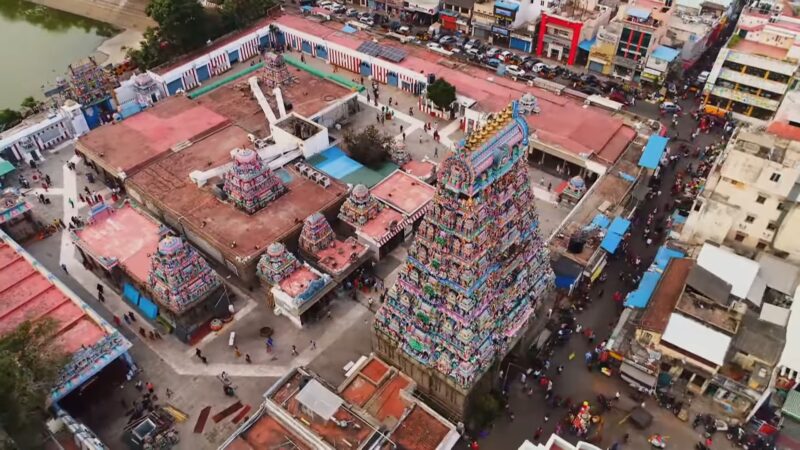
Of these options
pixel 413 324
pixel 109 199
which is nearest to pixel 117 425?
pixel 413 324

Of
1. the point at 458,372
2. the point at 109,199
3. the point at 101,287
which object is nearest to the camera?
the point at 458,372

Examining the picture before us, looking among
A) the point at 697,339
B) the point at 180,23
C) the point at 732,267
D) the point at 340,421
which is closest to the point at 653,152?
the point at 732,267

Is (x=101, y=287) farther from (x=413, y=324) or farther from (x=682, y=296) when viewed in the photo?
(x=682, y=296)

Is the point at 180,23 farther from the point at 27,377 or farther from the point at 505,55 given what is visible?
the point at 27,377

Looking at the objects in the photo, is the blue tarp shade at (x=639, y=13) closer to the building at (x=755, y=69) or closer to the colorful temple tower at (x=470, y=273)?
the building at (x=755, y=69)

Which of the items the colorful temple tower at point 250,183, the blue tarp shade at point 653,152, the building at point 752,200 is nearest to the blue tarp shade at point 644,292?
the building at point 752,200

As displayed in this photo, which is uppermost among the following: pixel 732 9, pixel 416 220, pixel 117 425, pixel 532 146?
pixel 732 9

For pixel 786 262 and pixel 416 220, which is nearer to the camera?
pixel 786 262
